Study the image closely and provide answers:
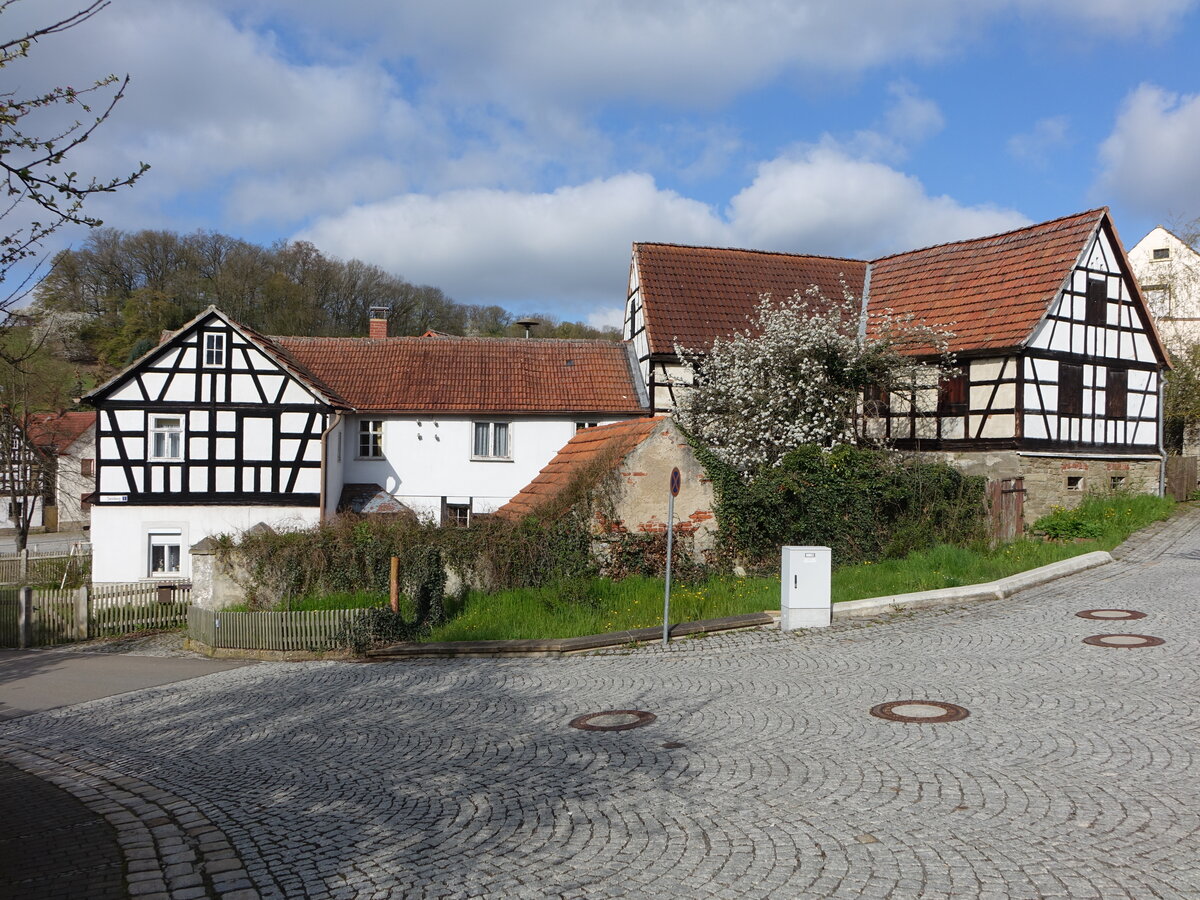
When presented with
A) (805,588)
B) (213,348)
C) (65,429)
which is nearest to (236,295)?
(65,429)

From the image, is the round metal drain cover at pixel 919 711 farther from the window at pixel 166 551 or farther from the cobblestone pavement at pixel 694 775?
the window at pixel 166 551

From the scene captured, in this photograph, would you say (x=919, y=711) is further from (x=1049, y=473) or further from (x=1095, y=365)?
(x=1095, y=365)

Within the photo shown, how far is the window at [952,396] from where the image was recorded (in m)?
24.2

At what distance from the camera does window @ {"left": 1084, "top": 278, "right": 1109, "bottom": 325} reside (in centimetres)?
2458

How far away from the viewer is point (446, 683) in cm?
1216

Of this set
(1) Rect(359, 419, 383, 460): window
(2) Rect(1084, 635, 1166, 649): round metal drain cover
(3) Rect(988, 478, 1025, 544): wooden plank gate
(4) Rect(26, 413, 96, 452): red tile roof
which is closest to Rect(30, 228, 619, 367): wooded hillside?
(4) Rect(26, 413, 96, 452): red tile roof

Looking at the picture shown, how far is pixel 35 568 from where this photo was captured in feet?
100

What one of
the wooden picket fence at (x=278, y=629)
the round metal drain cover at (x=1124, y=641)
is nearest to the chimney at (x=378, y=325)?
the wooden picket fence at (x=278, y=629)

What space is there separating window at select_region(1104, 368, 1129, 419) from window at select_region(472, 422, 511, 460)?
16.9 metres

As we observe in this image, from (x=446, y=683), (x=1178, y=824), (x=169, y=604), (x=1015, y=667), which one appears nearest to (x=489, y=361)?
(x=169, y=604)

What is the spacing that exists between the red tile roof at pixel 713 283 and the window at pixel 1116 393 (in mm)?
7536

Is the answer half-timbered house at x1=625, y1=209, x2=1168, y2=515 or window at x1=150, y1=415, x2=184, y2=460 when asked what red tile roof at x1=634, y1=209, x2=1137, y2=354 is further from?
window at x1=150, y1=415, x2=184, y2=460

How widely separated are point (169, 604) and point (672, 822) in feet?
60.7

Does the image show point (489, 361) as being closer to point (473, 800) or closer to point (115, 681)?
point (115, 681)
